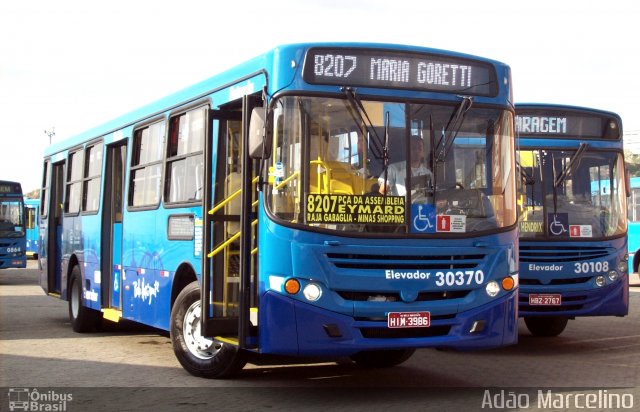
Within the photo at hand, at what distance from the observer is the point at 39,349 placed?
40.2 ft

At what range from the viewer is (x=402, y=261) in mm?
8172

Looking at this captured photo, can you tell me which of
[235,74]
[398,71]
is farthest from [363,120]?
[235,74]

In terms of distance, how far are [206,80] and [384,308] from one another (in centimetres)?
350

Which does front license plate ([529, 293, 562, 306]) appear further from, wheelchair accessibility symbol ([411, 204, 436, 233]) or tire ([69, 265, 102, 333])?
tire ([69, 265, 102, 333])

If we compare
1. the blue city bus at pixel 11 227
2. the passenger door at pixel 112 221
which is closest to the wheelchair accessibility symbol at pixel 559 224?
the passenger door at pixel 112 221

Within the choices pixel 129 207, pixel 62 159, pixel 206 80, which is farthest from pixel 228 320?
pixel 62 159

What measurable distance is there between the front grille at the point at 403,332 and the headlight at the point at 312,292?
494 mm

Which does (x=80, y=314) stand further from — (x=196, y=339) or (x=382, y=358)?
(x=382, y=358)

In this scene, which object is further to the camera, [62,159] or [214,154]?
[62,159]

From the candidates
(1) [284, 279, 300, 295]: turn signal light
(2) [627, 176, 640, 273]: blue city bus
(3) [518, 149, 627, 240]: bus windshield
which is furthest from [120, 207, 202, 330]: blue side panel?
(2) [627, 176, 640, 273]: blue city bus

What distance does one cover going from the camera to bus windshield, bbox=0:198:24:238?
29.0 meters

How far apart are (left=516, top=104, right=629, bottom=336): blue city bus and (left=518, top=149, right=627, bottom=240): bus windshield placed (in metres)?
0.01

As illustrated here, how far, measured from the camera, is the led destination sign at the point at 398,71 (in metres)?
8.27

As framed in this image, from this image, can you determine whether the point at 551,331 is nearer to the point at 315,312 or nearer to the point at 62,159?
the point at 315,312
